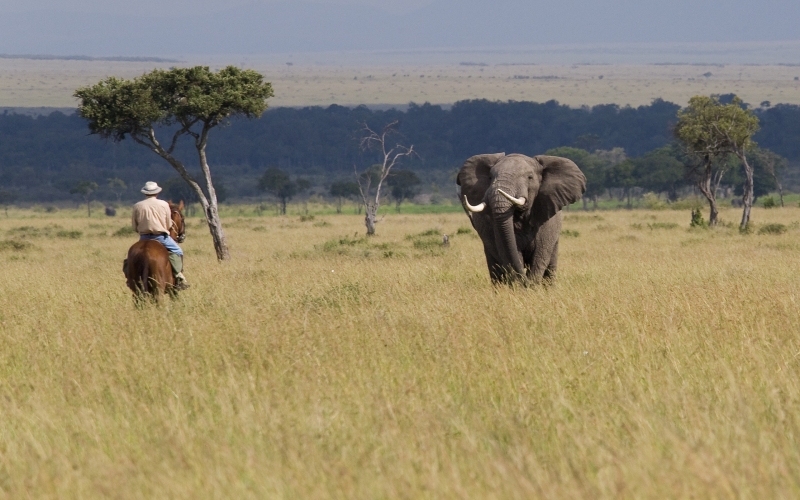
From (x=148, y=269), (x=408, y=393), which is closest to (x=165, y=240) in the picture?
(x=148, y=269)

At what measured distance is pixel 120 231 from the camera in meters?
34.7

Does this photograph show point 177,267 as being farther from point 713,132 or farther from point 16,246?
point 713,132

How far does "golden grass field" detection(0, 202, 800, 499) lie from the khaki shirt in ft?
2.67

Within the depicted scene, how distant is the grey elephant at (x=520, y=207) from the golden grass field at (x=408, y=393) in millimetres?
456

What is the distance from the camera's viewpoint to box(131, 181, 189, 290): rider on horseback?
9875 mm

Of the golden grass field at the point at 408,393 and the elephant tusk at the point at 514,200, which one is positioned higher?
the elephant tusk at the point at 514,200

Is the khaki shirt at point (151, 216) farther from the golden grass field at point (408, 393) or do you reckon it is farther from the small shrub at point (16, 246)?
the small shrub at point (16, 246)

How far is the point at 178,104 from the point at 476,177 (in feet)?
37.1

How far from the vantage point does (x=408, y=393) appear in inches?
235

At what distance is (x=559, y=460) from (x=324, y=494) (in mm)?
1186

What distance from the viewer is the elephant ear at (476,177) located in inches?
468

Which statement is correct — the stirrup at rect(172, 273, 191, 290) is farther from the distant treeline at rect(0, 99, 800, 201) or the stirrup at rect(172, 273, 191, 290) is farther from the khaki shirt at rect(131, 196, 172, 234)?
the distant treeline at rect(0, 99, 800, 201)

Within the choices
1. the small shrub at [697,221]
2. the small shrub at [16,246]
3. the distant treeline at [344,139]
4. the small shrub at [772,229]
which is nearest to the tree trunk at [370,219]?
the small shrub at [697,221]

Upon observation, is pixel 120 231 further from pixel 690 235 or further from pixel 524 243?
pixel 524 243
